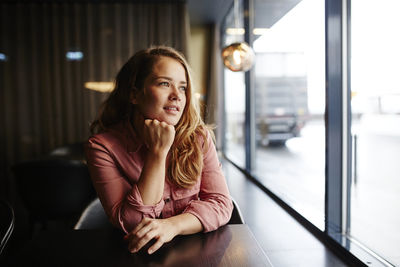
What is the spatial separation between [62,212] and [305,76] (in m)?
2.46

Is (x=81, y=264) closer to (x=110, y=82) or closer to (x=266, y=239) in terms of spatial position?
(x=266, y=239)

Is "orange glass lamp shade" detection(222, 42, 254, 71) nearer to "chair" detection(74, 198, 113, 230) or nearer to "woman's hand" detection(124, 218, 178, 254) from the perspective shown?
"chair" detection(74, 198, 113, 230)

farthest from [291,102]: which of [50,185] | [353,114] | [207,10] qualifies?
[50,185]

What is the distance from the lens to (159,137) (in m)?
1.05

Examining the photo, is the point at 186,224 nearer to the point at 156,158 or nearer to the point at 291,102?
the point at 156,158

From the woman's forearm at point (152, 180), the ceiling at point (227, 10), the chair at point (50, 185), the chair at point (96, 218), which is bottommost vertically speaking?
the chair at point (50, 185)

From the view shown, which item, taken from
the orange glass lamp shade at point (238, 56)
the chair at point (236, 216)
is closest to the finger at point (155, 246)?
the chair at point (236, 216)

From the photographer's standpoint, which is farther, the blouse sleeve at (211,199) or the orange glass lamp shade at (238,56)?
the orange glass lamp shade at (238,56)

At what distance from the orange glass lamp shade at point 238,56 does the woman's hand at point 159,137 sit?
192 centimetres

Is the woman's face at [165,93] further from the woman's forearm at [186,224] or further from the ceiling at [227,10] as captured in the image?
the ceiling at [227,10]

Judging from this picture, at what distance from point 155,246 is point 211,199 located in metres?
0.35

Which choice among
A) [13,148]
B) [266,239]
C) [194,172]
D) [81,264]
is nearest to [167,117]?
[194,172]

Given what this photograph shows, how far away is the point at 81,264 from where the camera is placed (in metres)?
0.76

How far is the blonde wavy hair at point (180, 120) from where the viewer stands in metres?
1.16
